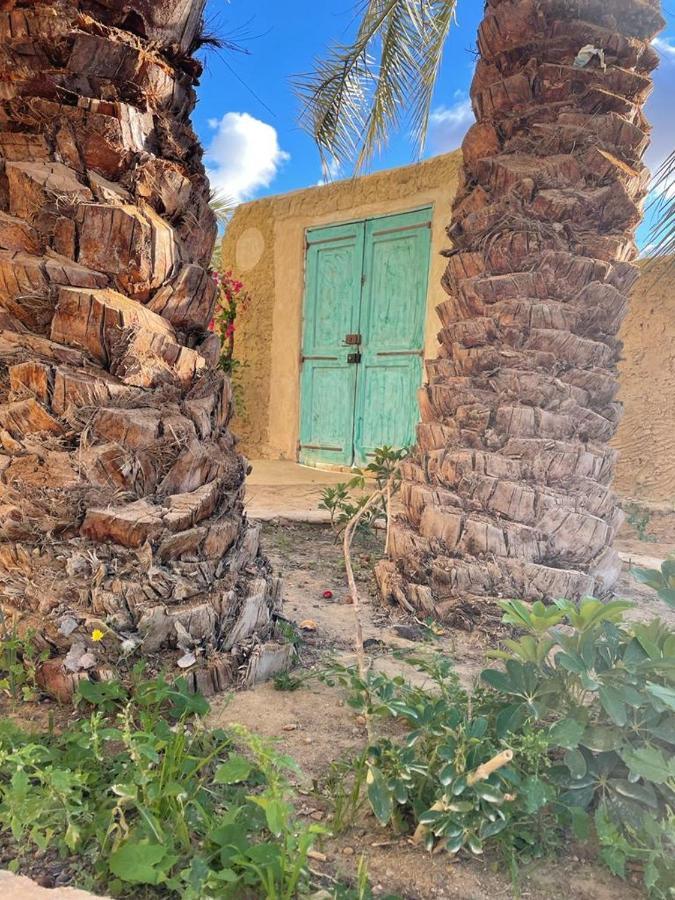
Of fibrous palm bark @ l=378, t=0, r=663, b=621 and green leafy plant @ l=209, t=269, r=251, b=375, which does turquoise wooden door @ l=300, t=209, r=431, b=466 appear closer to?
green leafy plant @ l=209, t=269, r=251, b=375

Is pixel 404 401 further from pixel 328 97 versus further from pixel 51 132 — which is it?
pixel 51 132

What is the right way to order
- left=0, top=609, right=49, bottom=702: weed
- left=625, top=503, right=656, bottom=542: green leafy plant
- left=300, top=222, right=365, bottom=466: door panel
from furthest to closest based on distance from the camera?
left=300, top=222, right=365, bottom=466: door panel
left=625, top=503, right=656, bottom=542: green leafy plant
left=0, top=609, right=49, bottom=702: weed

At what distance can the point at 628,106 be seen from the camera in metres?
2.59

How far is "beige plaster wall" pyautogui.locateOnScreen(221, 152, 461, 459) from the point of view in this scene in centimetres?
627

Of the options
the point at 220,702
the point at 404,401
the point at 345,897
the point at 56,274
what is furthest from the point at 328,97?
the point at 345,897

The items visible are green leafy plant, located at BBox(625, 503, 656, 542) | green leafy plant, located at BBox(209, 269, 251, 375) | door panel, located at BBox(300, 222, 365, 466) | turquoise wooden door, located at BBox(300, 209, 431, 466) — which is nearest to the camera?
green leafy plant, located at BBox(625, 503, 656, 542)

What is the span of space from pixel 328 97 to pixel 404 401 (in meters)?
2.67

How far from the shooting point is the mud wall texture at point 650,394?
514 cm

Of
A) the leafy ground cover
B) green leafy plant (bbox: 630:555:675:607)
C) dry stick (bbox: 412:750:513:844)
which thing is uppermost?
green leafy plant (bbox: 630:555:675:607)

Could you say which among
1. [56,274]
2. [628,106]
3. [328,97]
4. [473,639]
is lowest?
[473,639]

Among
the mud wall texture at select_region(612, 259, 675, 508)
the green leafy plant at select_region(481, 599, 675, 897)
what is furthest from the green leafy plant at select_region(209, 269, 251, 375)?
the green leafy plant at select_region(481, 599, 675, 897)

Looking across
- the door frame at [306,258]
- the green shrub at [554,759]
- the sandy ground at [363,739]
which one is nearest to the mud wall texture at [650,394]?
the door frame at [306,258]

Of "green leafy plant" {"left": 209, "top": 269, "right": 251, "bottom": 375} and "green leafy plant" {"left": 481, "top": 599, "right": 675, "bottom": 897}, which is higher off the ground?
"green leafy plant" {"left": 209, "top": 269, "right": 251, "bottom": 375}

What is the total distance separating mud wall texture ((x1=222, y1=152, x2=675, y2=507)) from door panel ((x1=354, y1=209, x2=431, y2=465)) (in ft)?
0.50
